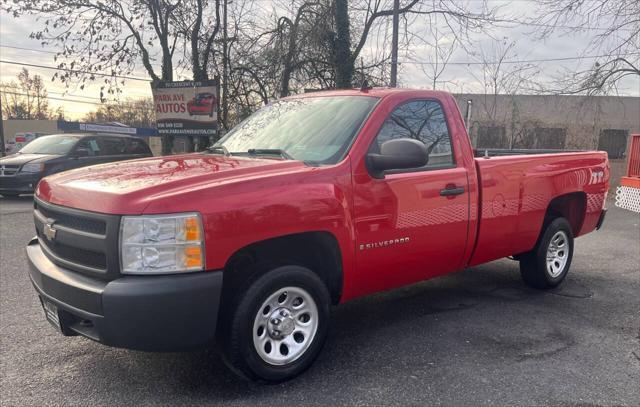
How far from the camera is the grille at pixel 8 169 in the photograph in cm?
1173

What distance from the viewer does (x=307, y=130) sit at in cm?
400

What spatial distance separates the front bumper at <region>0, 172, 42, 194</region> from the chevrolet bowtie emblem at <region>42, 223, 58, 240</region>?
373 inches

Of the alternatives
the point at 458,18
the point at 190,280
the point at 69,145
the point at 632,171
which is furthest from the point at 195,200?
the point at 458,18

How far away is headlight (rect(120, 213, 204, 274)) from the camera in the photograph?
2756 millimetres

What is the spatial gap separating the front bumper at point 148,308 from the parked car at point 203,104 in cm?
1253

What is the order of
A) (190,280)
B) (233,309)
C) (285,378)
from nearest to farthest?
1. (190,280)
2. (233,309)
3. (285,378)

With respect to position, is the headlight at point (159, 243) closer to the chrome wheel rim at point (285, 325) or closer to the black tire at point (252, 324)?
the black tire at point (252, 324)

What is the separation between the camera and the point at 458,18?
14727mm

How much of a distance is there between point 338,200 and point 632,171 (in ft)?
36.3

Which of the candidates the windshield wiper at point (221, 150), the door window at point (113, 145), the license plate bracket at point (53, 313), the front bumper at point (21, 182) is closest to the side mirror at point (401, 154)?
the windshield wiper at point (221, 150)

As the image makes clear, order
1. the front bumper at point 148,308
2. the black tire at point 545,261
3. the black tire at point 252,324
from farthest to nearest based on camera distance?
the black tire at point 545,261 < the black tire at point 252,324 < the front bumper at point 148,308

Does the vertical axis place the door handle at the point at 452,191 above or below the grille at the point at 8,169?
above

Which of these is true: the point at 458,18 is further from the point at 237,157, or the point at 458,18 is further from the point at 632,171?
the point at 237,157

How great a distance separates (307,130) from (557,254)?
333 centimetres
